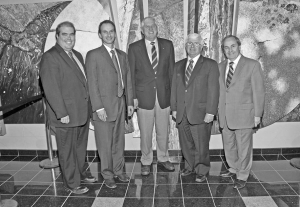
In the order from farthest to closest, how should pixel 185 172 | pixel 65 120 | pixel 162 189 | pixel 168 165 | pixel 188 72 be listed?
1. pixel 168 165
2. pixel 185 172
3. pixel 188 72
4. pixel 162 189
5. pixel 65 120

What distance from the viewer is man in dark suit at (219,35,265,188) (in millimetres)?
3354

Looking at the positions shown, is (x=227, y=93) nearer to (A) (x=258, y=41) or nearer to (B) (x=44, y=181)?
(A) (x=258, y=41)

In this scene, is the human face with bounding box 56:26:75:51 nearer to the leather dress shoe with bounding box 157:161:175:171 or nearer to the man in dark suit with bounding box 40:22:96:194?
the man in dark suit with bounding box 40:22:96:194

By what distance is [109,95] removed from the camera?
11.4ft

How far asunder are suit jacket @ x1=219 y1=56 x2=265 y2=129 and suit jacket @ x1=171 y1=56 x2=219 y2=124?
177mm

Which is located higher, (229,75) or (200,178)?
(229,75)

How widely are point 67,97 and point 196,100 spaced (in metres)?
1.55

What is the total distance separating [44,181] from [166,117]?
1849 mm

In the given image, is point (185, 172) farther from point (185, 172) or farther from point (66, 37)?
point (66, 37)

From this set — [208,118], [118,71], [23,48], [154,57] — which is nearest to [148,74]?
[154,57]

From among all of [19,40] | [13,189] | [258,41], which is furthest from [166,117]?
[19,40]

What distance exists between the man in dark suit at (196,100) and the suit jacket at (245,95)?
193 millimetres

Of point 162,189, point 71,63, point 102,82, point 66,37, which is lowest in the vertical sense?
point 162,189

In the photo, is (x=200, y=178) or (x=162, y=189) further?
(x=200, y=178)
